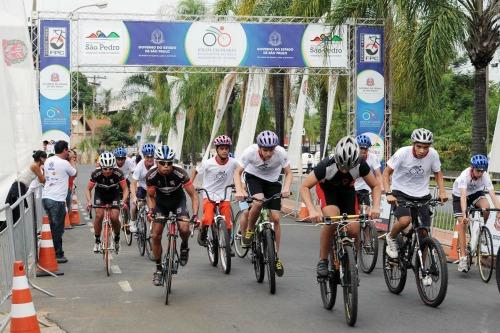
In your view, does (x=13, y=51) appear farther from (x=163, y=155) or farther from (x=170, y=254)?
(x=170, y=254)

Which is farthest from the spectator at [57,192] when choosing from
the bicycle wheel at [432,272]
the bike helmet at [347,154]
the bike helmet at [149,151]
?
the bicycle wheel at [432,272]

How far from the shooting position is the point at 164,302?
8.35m

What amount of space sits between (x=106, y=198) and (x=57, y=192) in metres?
0.83

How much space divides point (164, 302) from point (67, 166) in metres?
4.10

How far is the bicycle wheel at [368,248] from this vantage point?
10.4 metres

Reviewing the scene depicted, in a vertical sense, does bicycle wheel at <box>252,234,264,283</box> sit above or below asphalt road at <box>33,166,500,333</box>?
above

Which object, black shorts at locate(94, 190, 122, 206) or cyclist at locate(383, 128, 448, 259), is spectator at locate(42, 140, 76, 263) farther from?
cyclist at locate(383, 128, 448, 259)

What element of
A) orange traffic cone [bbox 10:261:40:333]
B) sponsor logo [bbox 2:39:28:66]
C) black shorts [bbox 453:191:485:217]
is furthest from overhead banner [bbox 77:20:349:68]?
orange traffic cone [bbox 10:261:40:333]

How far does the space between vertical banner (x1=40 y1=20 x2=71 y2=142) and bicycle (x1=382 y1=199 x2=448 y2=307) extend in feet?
53.6

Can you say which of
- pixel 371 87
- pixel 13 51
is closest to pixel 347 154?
pixel 13 51

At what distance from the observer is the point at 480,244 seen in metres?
10.2

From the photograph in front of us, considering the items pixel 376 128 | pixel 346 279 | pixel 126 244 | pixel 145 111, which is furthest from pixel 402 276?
pixel 145 111

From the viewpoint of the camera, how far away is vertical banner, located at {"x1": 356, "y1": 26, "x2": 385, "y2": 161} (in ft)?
79.4

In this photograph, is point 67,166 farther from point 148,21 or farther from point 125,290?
point 148,21
